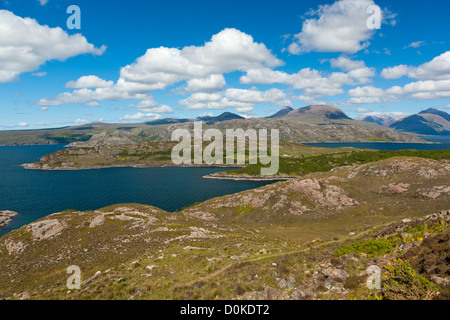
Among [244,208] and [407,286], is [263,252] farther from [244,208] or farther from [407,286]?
[244,208]

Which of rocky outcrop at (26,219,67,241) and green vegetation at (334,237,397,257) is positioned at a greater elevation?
green vegetation at (334,237,397,257)

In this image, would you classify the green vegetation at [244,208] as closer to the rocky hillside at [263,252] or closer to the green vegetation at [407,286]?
the rocky hillside at [263,252]

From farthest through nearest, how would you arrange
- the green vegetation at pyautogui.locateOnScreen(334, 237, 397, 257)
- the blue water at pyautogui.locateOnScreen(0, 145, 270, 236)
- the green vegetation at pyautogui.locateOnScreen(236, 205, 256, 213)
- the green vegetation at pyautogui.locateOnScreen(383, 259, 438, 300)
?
the blue water at pyautogui.locateOnScreen(0, 145, 270, 236), the green vegetation at pyautogui.locateOnScreen(236, 205, 256, 213), the green vegetation at pyautogui.locateOnScreen(334, 237, 397, 257), the green vegetation at pyautogui.locateOnScreen(383, 259, 438, 300)

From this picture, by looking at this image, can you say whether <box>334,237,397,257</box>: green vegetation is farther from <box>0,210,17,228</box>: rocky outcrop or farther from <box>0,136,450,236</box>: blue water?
<box>0,210,17,228</box>: rocky outcrop

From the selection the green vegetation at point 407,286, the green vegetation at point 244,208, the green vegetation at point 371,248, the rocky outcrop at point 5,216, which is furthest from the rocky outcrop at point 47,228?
the rocky outcrop at point 5,216

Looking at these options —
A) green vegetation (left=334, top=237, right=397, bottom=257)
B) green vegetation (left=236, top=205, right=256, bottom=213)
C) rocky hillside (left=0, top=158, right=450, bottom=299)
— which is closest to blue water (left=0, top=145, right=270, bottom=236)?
green vegetation (left=236, top=205, right=256, bottom=213)

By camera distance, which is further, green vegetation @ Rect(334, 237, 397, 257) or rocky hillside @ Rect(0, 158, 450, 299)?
green vegetation @ Rect(334, 237, 397, 257)
